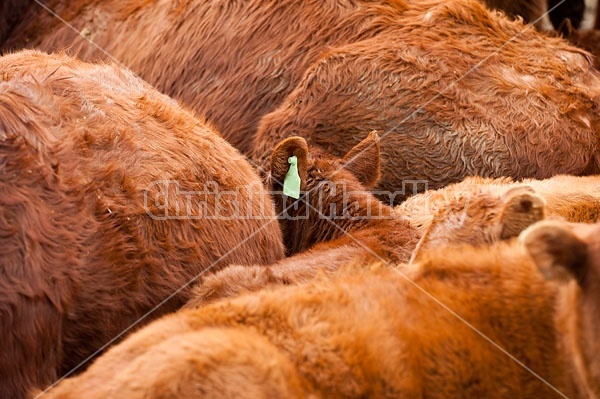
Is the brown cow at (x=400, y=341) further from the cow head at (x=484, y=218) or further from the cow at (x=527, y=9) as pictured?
the cow at (x=527, y=9)

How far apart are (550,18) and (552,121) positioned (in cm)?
218

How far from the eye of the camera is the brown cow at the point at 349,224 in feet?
8.93

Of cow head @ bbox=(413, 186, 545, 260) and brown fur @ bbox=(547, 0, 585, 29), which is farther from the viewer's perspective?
brown fur @ bbox=(547, 0, 585, 29)

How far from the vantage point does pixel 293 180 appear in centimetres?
371

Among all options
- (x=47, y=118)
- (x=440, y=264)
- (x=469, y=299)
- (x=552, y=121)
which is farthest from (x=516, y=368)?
(x=552, y=121)

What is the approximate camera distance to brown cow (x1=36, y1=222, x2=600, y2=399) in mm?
1971

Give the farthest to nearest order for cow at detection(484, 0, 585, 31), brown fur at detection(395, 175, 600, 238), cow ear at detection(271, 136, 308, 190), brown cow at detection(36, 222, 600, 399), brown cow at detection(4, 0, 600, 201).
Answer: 1. cow at detection(484, 0, 585, 31)
2. brown cow at detection(4, 0, 600, 201)
3. cow ear at detection(271, 136, 308, 190)
4. brown fur at detection(395, 175, 600, 238)
5. brown cow at detection(36, 222, 600, 399)

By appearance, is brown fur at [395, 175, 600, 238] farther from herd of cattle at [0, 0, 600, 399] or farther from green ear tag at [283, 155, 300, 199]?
green ear tag at [283, 155, 300, 199]

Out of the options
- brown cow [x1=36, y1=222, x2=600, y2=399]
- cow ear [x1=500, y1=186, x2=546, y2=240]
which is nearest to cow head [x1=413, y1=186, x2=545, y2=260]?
cow ear [x1=500, y1=186, x2=546, y2=240]

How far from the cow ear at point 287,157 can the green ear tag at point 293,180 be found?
0.03 meters

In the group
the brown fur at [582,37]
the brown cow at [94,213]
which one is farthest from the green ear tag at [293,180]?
the brown fur at [582,37]

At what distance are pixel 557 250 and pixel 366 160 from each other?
2.02 meters

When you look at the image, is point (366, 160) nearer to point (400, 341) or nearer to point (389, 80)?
point (389, 80)

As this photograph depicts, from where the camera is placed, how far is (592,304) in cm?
199
